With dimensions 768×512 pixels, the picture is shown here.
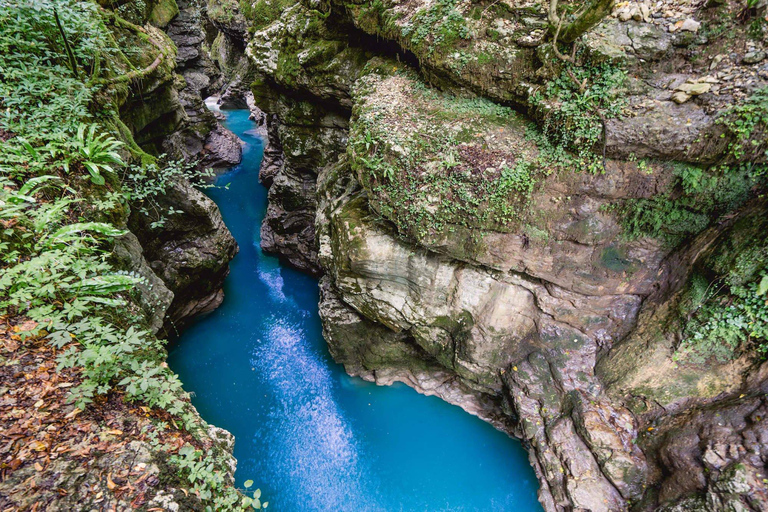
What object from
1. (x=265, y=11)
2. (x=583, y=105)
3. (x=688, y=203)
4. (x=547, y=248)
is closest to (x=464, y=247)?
(x=547, y=248)

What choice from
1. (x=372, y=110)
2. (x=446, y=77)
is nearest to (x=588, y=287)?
(x=446, y=77)

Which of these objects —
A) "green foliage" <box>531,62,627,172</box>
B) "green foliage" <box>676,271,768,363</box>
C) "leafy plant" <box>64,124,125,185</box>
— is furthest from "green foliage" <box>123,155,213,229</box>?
"green foliage" <box>676,271,768,363</box>

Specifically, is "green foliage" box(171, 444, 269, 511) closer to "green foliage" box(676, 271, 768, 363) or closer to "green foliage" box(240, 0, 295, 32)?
"green foliage" box(676, 271, 768, 363)

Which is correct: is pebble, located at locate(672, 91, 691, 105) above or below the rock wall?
above

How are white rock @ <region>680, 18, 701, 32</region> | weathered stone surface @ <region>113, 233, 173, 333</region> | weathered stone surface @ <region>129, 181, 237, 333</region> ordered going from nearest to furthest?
1. white rock @ <region>680, 18, 701, 32</region>
2. weathered stone surface @ <region>113, 233, 173, 333</region>
3. weathered stone surface @ <region>129, 181, 237, 333</region>

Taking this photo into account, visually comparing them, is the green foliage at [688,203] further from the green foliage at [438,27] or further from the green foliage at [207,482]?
the green foliage at [207,482]

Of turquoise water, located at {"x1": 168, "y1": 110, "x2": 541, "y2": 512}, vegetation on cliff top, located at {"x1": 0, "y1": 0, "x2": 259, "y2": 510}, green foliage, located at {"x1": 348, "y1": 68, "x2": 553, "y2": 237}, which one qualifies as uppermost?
green foliage, located at {"x1": 348, "y1": 68, "x2": 553, "y2": 237}

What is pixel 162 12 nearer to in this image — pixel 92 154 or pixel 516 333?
pixel 92 154
